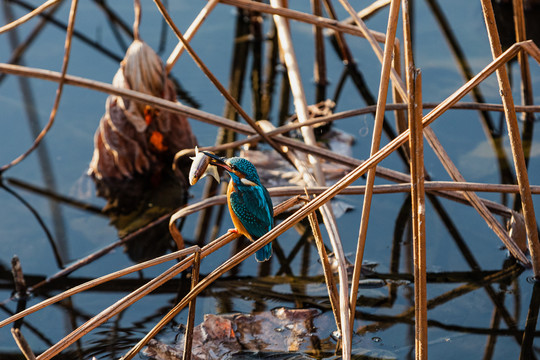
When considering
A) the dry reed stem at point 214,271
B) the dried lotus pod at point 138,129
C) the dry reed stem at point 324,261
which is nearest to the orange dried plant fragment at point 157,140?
the dried lotus pod at point 138,129

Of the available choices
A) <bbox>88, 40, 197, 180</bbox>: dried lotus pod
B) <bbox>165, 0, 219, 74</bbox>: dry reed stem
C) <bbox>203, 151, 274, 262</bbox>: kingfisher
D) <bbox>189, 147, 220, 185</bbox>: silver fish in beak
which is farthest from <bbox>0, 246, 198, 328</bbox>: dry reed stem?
<bbox>88, 40, 197, 180</bbox>: dried lotus pod

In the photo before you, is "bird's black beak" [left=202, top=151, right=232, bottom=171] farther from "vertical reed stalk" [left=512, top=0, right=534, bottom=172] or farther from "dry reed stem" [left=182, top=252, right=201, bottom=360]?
"vertical reed stalk" [left=512, top=0, right=534, bottom=172]

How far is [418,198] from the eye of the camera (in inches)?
72.3

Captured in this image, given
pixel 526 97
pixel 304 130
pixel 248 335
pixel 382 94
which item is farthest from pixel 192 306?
pixel 526 97

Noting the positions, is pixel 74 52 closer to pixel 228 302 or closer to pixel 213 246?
pixel 228 302

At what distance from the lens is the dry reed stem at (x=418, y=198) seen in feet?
5.49

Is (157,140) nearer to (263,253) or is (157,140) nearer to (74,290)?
(263,253)

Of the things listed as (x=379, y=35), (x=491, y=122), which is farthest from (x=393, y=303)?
(x=491, y=122)

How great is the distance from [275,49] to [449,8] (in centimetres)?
161

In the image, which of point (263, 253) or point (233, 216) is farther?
point (263, 253)

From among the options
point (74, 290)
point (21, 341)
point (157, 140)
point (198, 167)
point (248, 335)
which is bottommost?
point (248, 335)

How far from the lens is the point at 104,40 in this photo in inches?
206

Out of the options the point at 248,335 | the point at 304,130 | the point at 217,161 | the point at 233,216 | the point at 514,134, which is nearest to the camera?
the point at 217,161

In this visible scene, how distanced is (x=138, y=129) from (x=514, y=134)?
2130mm
